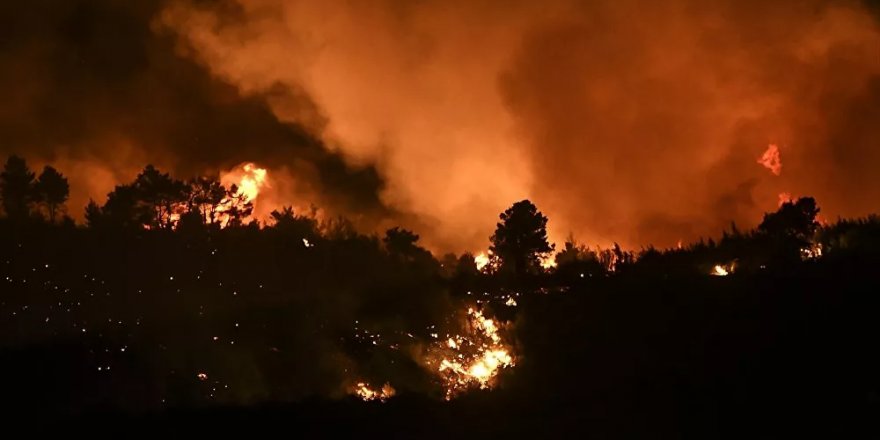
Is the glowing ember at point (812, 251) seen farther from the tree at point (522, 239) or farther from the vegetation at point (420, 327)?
the tree at point (522, 239)

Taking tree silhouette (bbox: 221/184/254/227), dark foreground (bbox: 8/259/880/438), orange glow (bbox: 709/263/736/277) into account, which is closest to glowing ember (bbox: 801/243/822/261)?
orange glow (bbox: 709/263/736/277)

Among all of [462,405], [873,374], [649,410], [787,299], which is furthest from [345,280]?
[873,374]

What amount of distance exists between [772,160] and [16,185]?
2496 centimetres

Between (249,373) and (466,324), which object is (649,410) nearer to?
(466,324)

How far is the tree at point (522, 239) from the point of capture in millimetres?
19156

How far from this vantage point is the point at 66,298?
525 inches

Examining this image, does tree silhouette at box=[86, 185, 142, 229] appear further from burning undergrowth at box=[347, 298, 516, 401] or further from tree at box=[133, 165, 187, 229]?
burning undergrowth at box=[347, 298, 516, 401]

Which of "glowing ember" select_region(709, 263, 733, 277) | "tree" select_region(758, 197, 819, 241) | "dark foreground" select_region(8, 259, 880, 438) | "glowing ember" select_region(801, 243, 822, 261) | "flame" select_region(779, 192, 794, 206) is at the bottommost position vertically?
"dark foreground" select_region(8, 259, 880, 438)

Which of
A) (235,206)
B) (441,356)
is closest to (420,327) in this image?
(441,356)

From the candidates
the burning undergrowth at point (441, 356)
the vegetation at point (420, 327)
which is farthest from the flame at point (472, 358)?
the vegetation at point (420, 327)

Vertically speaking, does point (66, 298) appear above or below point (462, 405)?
above

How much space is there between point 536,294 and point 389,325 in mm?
2759

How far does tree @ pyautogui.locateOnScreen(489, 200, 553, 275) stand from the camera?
62.8ft

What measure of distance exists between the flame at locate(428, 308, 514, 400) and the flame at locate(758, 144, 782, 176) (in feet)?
62.4
